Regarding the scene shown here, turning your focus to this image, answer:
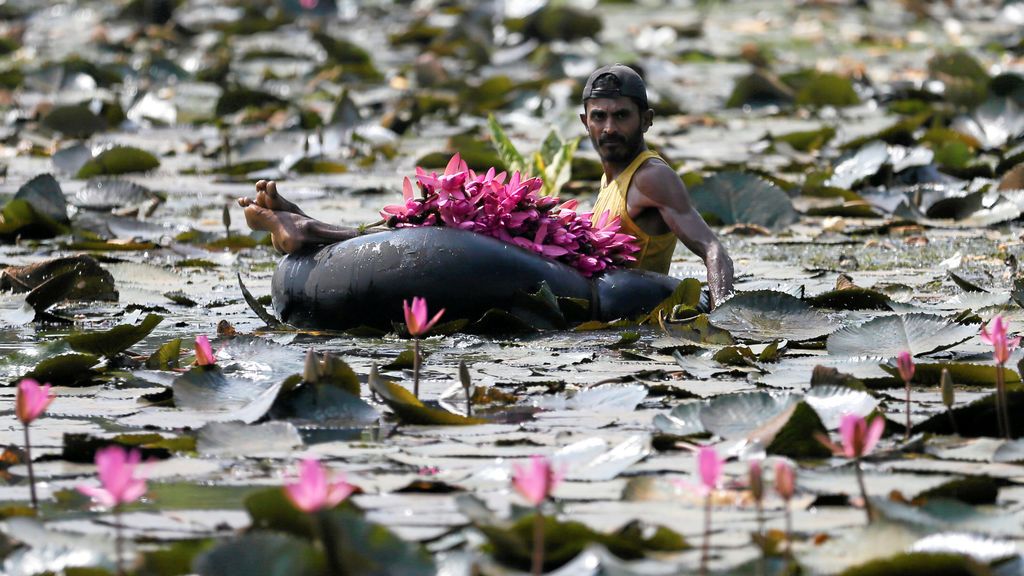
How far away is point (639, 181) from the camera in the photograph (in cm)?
461

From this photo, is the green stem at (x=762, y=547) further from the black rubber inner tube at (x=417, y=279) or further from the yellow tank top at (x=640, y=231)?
the yellow tank top at (x=640, y=231)

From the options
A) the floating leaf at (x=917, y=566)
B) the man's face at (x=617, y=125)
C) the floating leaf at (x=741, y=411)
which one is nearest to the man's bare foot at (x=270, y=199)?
the man's face at (x=617, y=125)

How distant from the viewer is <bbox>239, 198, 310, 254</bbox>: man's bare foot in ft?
14.2

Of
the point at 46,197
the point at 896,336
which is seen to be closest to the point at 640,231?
the point at 896,336

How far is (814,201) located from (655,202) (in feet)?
6.90

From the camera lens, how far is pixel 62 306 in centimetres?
470

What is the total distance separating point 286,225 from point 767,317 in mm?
1312

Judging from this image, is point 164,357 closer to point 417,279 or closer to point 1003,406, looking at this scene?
point 417,279

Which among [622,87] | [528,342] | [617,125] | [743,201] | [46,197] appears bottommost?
[528,342]

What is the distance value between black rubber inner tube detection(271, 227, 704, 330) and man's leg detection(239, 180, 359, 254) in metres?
0.04

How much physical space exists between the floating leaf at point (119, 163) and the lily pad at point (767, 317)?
4088 mm

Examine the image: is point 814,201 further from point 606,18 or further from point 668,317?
point 606,18

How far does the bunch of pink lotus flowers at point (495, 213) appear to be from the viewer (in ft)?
14.0

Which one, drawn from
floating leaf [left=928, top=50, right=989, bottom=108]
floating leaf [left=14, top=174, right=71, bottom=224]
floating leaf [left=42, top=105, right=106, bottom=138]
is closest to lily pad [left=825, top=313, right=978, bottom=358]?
floating leaf [left=14, top=174, right=71, bottom=224]
